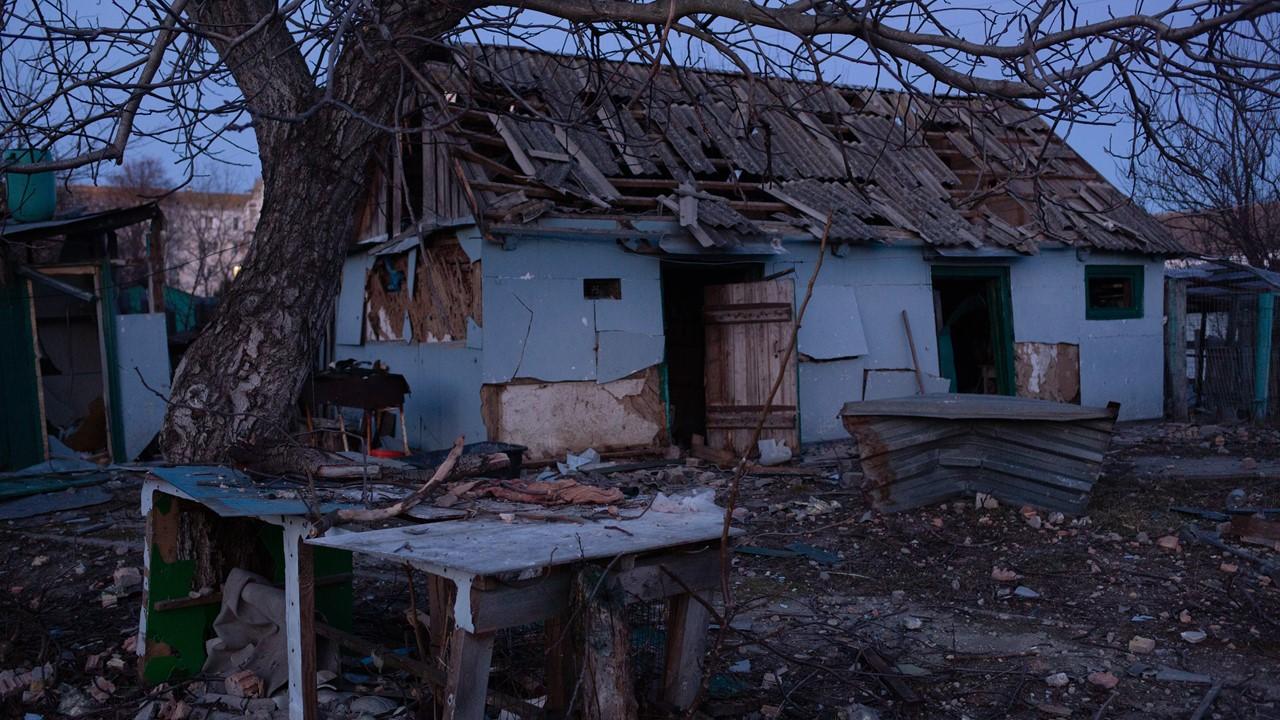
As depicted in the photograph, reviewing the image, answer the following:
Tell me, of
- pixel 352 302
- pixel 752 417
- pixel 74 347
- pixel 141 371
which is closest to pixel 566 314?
pixel 752 417

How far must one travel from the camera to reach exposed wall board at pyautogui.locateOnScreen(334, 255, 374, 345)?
1360 cm

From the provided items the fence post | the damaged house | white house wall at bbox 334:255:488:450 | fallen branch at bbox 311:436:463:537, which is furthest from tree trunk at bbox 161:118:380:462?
the fence post

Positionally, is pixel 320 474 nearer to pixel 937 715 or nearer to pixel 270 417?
pixel 270 417

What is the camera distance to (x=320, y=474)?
4.67 meters

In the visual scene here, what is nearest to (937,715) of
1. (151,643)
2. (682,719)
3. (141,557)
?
(682,719)

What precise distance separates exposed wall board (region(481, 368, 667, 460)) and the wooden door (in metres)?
0.80

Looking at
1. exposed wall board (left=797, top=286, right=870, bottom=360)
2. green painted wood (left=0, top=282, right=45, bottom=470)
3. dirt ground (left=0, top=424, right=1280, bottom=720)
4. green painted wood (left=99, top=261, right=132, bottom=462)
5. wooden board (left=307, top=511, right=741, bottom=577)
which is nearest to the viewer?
wooden board (left=307, top=511, right=741, bottom=577)

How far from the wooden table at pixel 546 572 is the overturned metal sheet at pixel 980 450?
4237mm

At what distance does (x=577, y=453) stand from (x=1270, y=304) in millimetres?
10292

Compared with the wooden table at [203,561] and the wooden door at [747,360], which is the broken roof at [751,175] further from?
the wooden table at [203,561]

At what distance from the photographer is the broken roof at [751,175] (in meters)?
11.0

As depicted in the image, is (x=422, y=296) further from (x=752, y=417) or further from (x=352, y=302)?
(x=752, y=417)

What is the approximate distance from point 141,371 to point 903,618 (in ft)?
33.0

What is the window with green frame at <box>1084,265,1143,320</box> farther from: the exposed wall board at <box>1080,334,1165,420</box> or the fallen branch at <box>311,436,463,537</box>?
the fallen branch at <box>311,436,463,537</box>
